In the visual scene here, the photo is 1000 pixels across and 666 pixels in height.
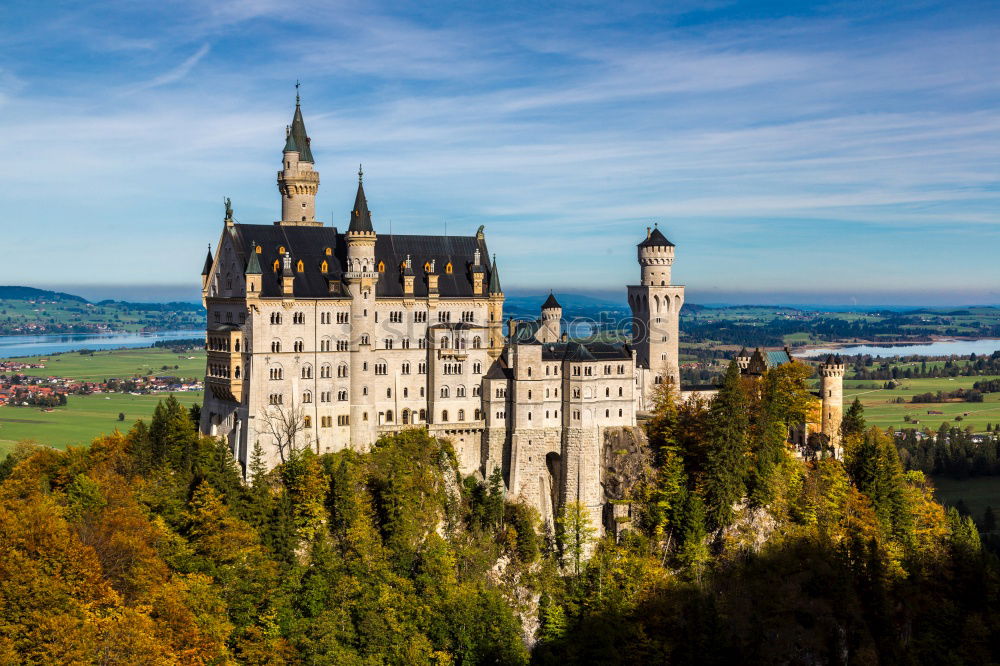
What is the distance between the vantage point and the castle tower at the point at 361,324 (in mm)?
85562

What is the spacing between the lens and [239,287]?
83438 millimetres

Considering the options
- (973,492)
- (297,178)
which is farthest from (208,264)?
(973,492)

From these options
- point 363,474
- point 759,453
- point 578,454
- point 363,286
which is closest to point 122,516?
point 363,474

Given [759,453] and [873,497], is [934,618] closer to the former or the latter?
[873,497]

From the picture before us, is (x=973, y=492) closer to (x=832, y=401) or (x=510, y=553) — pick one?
(x=832, y=401)

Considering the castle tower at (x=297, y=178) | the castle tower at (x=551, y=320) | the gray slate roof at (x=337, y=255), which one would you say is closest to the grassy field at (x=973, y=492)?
the castle tower at (x=551, y=320)

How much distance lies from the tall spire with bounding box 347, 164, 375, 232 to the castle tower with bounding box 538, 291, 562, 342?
1653 cm

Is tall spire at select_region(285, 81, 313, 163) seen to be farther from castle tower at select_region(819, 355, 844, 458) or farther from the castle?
castle tower at select_region(819, 355, 844, 458)

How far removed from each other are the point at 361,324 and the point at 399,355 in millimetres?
4509

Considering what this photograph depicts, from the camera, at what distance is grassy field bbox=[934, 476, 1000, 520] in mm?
140750

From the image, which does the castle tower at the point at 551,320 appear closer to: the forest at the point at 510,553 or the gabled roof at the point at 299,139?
the forest at the point at 510,553

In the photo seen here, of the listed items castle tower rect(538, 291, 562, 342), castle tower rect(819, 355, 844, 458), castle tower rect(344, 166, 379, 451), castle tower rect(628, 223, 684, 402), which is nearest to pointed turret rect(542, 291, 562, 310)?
castle tower rect(538, 291, 562, 342)

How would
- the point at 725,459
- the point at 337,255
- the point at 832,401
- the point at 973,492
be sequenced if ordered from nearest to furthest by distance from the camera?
the point at 725,459 < the point at 337,255 < the point at 832,401 < the point at 973,492

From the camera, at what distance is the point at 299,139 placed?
92.4m
